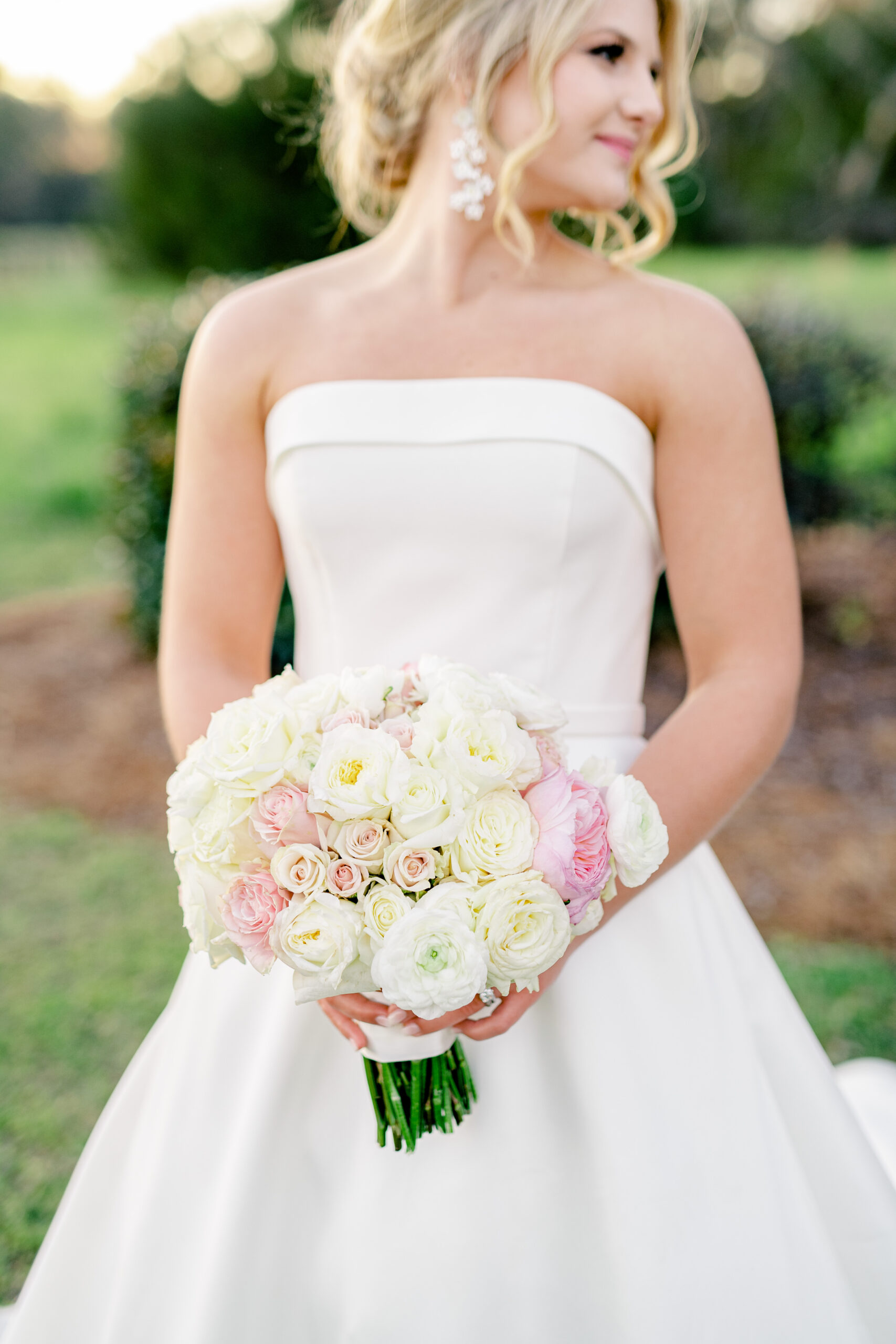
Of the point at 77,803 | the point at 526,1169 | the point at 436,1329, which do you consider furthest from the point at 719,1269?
the point at 77,803

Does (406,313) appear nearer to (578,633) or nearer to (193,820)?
(578,633)

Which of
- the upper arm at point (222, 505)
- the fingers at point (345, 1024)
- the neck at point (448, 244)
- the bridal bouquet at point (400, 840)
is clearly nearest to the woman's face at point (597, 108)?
the neck at point (448, 244)

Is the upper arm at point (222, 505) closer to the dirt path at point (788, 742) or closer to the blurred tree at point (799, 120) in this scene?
the dirt path at point (788, 742)

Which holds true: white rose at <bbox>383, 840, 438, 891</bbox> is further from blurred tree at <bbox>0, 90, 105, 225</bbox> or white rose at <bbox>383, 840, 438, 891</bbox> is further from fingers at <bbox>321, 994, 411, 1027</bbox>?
blurred tree at <bbox>0, 90, 105, 225</bbox>

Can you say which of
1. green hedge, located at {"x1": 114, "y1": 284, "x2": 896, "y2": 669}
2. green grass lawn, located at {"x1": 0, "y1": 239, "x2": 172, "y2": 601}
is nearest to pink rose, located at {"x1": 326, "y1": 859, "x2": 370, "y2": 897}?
green hedge, located at {"x1": 114, "y1": 284, "x2": 896, "y2": 669}

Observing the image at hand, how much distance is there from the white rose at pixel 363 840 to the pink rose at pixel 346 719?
0.13 metres

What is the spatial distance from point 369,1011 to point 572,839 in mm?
431

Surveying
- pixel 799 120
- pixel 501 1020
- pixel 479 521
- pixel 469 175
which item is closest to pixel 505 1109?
pixel 501 1020

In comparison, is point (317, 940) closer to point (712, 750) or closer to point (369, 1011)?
point (369, 1011)

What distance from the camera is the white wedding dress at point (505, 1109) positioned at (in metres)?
1.86

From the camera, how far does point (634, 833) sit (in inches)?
59.8

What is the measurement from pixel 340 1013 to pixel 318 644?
2.38ft

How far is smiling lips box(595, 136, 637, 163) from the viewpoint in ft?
6.66

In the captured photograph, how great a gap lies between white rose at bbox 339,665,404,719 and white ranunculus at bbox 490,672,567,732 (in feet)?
0.48
